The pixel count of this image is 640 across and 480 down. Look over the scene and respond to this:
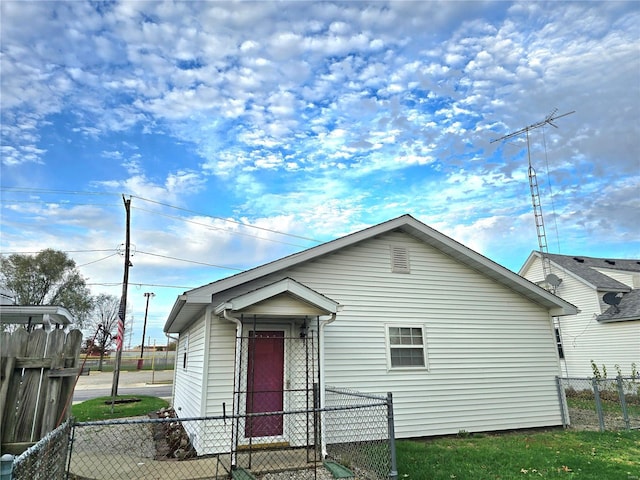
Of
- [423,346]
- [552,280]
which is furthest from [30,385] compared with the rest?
[552,280]

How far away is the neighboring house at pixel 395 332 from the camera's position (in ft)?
24.5

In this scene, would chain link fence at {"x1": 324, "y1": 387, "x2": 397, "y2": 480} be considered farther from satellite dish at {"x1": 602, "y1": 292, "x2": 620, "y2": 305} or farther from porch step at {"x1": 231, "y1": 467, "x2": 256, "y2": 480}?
satellite dish at {"x1": 602, "y1": 292, "x2": 620, "y2": 305}

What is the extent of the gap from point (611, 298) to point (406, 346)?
14665 mm

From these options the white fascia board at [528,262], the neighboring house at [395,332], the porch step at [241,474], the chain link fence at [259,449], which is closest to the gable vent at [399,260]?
the neighboring house at [395,332]

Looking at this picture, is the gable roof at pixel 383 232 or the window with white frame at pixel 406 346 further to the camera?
the window with white frame at pixel 406 346

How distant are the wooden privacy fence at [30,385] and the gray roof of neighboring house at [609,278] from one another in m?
20.0

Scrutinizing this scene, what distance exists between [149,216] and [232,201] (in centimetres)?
557

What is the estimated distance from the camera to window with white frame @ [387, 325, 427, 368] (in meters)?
9.06

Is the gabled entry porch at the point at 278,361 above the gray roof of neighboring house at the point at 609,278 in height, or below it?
below

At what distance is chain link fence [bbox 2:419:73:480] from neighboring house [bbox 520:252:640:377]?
65.1 ft

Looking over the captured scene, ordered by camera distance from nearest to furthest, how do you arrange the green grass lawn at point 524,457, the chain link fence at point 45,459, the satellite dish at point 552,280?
the chain link fence at point 45,459, the green grass lawn at point 524,457, the satellite dish at point 552,280

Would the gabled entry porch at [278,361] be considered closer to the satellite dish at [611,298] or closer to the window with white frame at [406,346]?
the window with white frame at [406,346]

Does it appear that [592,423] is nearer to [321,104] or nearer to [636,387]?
[636,387]

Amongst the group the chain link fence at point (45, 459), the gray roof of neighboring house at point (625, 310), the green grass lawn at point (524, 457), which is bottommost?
the green grass lawn at point (524, 457)
